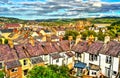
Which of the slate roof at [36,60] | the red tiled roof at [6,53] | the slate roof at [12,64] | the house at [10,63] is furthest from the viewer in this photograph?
the slate roof at [36,60]

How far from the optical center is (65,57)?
172ft

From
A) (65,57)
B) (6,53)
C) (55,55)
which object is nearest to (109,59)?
(65,57)

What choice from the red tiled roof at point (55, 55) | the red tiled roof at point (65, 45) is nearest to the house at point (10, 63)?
the red tiled roof at point (55, 55)

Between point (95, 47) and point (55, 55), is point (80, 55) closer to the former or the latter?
point (95, 47)

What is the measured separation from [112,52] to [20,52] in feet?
67.7

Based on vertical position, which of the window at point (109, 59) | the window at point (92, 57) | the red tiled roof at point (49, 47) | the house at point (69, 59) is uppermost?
the red tiled roof at point (49, 47)

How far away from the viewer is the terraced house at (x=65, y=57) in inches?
1711

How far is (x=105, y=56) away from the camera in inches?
1818

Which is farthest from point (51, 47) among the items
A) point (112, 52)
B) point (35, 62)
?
point (112, 52)

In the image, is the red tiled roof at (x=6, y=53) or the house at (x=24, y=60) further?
the house at (x=24, y=60)

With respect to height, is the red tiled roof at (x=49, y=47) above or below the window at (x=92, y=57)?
above

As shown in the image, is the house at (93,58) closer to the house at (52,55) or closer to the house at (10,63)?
the house at (52,55)

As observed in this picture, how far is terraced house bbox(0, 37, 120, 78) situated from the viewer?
43.5m

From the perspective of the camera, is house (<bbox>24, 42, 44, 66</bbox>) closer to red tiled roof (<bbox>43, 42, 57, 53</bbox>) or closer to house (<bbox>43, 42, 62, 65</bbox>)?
red tiled roof (<bbox>43, 42, 57, 53</bbox>)
